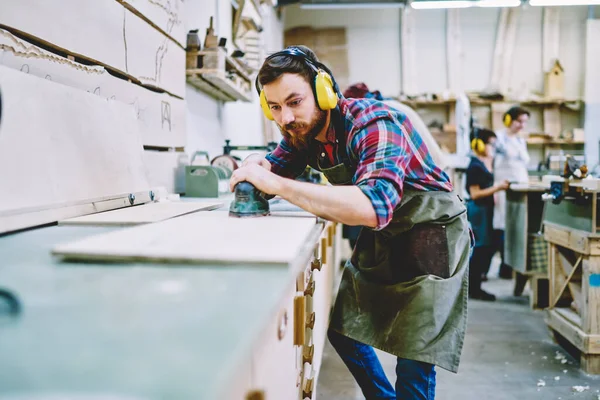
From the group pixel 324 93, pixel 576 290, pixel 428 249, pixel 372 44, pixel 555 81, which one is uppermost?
pixel 372 44

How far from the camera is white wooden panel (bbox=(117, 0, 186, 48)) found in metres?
2.15

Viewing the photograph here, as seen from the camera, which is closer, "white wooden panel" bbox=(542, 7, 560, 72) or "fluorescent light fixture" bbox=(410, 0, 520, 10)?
"fluorescent light fixture" bbox=(410, 0, 520, 10)

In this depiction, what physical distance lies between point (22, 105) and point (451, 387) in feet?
7.79

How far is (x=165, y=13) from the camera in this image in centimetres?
248

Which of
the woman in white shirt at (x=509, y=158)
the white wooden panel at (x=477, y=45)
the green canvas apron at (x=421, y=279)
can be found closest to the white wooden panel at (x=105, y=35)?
the green canvas apron at (x=421, y=279)

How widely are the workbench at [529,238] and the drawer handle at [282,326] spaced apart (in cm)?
333

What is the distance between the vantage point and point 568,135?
7305mm

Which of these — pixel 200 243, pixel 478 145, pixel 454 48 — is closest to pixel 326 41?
pixel 454 48

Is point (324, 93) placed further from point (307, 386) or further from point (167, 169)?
point (167, 169)

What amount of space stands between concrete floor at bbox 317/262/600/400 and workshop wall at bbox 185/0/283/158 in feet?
5.85

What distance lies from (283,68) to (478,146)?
11.3 feet

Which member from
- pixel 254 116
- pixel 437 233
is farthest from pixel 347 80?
pixel 437 233

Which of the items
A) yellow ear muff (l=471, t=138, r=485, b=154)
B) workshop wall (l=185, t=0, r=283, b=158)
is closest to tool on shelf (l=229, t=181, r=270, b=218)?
workshop wall (l=185, t=0, r=283, b=158)

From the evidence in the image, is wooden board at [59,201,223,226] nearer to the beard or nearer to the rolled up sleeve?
the beard
